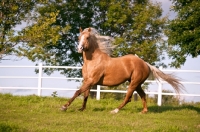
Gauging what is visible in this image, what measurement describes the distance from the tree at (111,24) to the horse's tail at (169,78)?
13.8m

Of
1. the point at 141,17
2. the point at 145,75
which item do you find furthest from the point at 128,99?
the point at 141,17

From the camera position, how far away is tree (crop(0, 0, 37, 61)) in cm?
2027

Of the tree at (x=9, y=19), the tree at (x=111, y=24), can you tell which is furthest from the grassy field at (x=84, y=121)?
the tree at (x=111, y=24)

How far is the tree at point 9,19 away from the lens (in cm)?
2027

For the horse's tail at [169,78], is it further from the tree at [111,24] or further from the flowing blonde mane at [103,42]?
the tree at [111,24]

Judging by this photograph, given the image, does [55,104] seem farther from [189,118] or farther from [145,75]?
[189,118]

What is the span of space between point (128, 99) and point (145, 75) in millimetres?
902

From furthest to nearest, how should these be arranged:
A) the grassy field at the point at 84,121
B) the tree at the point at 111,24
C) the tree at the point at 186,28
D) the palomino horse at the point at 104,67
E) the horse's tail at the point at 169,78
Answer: the tree at the point at 111,24 < the tree at the point at 186,28 < the horse's tail at the point at 169,78 < the palomino horse at the point at 104,67 < the grassy field at the point at 84,121

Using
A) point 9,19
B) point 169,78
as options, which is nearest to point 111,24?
point 9,19

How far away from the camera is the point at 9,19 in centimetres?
2067

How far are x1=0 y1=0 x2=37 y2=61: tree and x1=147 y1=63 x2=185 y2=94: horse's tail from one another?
11.5 metres

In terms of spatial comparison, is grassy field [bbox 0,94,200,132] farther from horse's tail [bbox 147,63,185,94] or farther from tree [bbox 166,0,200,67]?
tree [bbox 166,0,200,67]

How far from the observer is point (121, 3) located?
2731 centimetres

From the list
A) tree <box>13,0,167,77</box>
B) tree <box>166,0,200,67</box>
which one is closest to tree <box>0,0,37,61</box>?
tree <box>13,0,167,77</box>
